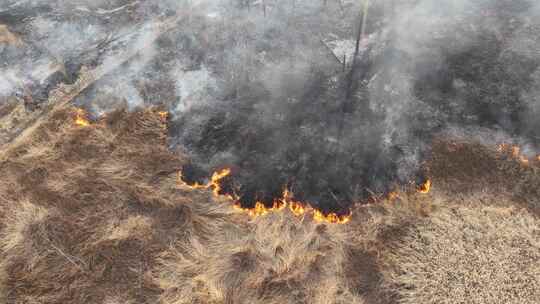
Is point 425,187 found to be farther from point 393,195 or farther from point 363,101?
point 363,101

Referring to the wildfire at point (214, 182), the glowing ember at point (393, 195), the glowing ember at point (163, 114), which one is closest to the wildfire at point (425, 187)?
the glowing ember at point (393, 195)

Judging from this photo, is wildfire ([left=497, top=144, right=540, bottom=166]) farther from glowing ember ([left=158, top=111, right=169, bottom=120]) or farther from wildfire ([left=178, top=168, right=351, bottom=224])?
glowing ember ([left=158, top=111, right=169, bottom=120])

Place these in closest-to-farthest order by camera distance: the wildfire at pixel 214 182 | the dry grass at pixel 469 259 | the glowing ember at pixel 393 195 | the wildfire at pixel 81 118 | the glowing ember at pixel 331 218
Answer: the dry grass at pixel 469 259 → the glowing ember at pixel 331 218 → the glowing ember at pixel 393 195 → the wildfire at pixel 214 182 → the wildfire at pixel 81 118

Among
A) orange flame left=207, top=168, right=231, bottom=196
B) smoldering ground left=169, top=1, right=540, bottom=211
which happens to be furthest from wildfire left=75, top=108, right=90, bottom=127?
orange flame left=207, top=168, right=231, bottom=196

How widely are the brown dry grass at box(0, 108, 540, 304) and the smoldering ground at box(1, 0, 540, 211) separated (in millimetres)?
575

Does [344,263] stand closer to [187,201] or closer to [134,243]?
[187,201]

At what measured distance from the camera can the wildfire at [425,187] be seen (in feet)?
20.4

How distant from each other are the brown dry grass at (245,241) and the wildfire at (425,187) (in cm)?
16

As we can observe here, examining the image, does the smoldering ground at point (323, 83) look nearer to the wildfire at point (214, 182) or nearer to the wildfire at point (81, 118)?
the wildfire at point (214, 182)

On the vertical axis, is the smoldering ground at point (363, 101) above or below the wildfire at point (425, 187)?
above

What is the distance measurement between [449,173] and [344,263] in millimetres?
2365

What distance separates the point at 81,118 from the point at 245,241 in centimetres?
405

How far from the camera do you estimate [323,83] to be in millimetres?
7750

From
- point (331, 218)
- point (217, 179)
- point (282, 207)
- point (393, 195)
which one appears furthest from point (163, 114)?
point (393, 195)
